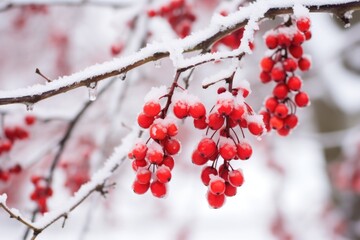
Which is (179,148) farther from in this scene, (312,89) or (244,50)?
(312,89)

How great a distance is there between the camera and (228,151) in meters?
1.12

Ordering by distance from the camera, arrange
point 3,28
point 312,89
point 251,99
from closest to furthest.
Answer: point 312,89 < point 3,28 < point 251,99

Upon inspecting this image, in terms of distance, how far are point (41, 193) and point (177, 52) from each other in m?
1.11

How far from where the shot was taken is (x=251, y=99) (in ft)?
21.5

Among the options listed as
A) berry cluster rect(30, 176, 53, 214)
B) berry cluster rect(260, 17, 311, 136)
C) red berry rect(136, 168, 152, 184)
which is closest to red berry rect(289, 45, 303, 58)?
berry cluster rect(260, 17, 311, 136)

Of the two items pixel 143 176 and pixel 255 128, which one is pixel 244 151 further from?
pixel 143 176

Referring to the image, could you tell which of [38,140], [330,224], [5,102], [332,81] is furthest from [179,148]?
[38,140]

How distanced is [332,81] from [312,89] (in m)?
0.40

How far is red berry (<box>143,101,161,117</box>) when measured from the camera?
111cm

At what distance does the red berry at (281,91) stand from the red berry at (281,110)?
0.10ft

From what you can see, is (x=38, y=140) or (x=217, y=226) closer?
(x=38, y=140)

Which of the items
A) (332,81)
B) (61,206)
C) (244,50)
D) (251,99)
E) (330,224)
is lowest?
(61,206)

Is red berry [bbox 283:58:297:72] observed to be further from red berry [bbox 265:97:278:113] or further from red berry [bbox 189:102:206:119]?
red berry [bbox 189:102:206:119]

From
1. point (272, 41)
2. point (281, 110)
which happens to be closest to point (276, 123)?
point (281, 110)
